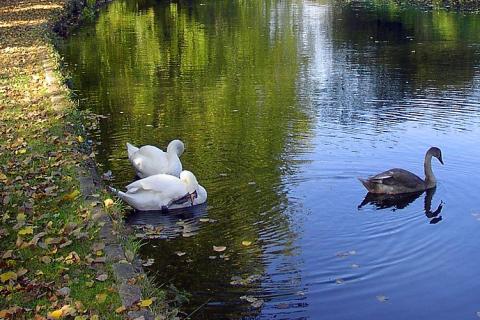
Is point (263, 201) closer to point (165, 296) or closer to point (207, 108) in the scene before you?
point (165, 296)

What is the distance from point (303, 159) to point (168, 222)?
11.0 feet

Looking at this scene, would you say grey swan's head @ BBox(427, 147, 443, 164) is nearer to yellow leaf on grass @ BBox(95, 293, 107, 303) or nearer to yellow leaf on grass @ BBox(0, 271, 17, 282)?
yellow leaf on grass @ BBox(95, 293, 107, 303)

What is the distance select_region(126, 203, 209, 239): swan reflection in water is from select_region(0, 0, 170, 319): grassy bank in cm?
66

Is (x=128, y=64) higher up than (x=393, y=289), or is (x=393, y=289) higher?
(x=128, y=64)

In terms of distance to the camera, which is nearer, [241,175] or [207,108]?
[241,175]

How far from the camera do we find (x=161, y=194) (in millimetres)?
9852

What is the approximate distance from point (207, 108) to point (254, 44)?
10698mm

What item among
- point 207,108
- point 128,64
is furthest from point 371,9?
point 207,108

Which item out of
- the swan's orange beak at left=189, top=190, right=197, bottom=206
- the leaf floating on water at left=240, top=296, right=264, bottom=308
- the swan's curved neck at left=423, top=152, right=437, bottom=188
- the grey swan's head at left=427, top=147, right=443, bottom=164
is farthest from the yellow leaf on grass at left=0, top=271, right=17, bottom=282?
the grey swan's head at left=427, top=147, right=443, bottom=164

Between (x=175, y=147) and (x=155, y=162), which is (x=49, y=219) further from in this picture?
(x=175, y=147)

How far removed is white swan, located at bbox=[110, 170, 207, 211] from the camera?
9.79m

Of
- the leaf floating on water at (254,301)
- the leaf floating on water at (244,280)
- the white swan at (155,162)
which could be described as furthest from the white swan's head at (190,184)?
the leaf floating on water at (254,301)

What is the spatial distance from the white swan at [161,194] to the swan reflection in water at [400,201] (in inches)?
94.1

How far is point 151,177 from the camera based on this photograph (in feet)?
33.0
